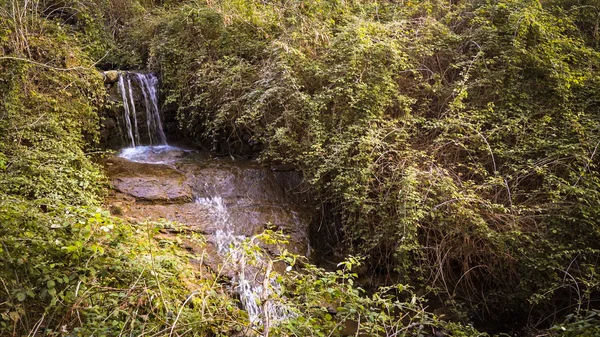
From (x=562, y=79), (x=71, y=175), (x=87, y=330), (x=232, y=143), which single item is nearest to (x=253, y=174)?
(x=232, y=143)

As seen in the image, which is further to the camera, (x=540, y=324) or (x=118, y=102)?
(x=118, y=102)

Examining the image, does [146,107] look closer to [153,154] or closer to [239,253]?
[153,154]

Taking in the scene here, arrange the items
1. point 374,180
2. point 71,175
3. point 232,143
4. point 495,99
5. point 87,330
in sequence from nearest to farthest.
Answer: point 87,330
point 71,175
point 374,180
point 495,99
point 232,143

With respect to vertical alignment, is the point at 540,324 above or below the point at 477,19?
below

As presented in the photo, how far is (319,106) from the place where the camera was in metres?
5.84

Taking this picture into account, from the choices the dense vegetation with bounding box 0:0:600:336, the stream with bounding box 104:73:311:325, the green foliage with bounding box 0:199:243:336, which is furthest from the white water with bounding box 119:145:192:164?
Result: the green foliage with bounding box 0:199:243:336

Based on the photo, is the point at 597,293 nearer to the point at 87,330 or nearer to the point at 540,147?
the point at 540,147

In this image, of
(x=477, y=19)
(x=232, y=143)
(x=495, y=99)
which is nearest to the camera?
(x=495, y=99)

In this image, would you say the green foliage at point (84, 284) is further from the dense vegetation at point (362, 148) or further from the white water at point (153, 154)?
the white water at point (153, 154)

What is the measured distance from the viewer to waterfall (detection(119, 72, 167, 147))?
24.1 ft

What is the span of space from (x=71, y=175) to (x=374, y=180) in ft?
11.6

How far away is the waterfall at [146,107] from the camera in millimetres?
7344

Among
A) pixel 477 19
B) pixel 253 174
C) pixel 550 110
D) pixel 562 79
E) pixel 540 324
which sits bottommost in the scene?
pixel 540 324

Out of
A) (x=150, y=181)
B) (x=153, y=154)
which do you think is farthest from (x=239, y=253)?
(x=153, y=154)
